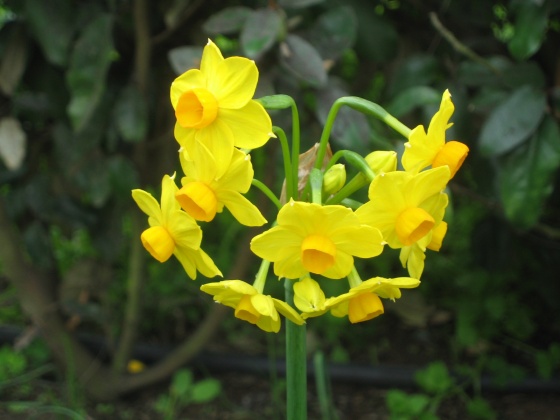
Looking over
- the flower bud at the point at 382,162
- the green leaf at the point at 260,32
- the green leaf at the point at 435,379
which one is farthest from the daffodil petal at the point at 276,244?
the green leaf at the point at 435,379

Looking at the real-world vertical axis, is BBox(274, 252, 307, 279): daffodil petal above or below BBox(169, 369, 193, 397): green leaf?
above

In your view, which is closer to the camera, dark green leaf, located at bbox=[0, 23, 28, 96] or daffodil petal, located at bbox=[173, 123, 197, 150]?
daffodil petal, located at bbox=[173, 123, 197, 150]

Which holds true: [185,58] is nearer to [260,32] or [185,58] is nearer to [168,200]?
[260,32]

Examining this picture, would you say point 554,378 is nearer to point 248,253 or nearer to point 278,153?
point 248,253

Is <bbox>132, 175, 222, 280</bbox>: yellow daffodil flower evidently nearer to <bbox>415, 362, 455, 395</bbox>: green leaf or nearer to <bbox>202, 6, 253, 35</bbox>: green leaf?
<bbox>202, 6, 253, 35</bbox>: green leaf

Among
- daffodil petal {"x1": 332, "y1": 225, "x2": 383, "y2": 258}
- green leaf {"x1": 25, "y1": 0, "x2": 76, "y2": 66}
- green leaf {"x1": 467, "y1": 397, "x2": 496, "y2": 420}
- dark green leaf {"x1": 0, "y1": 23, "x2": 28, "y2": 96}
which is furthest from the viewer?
green leaf {"x1": 467, "y1": 397, "x2": 496, "y2": 420}

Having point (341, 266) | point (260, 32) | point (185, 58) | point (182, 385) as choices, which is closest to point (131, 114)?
point (185, 58)

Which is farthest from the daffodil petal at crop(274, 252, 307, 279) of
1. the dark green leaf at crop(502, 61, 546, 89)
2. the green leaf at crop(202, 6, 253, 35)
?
the dark green leaf at crop(502, 61, 546, 89)
